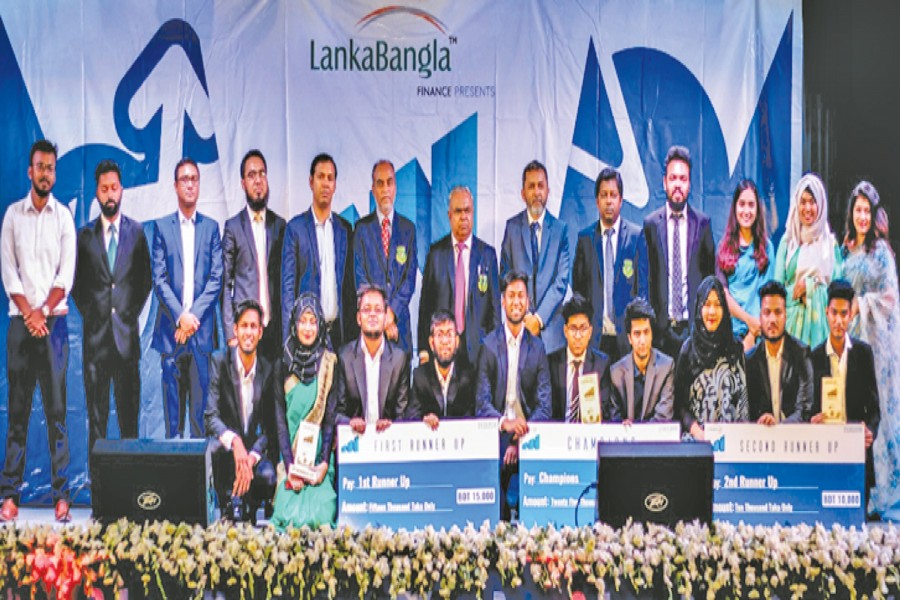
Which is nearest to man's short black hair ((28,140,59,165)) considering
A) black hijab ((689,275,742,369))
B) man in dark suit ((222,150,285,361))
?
man in dark suit ((222,150,285,361))

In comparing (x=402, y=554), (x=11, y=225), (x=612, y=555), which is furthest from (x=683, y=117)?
(x=11, y=225)

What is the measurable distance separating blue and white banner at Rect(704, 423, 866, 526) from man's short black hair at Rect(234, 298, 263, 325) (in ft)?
8.55

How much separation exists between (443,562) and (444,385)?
3.29 feet

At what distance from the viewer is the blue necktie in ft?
18.2

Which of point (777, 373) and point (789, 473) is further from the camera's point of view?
point (777, 373)

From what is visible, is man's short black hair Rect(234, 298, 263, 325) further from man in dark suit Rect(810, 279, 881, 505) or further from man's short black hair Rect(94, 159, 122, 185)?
man in dark suit Rect(810, 279, 881, 505)

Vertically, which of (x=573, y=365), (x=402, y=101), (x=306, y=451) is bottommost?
(x=306, y=451)

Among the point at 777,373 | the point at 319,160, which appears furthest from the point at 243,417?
the point at 777,373

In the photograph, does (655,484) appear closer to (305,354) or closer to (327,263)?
(305,354)

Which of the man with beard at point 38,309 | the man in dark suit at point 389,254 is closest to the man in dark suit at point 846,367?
the man in dark suit at point 389,254

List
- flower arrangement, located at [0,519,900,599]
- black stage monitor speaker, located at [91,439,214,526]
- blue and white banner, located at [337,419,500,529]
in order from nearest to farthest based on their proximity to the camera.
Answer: flower arrangement, located at [0,519,900,599] → black stage monitor speaker, located at [91,439,214,526] → blue and white banner, located at [337,419,500,529]

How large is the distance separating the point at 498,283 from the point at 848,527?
93.0 inches

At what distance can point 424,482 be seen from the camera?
17.8 ft

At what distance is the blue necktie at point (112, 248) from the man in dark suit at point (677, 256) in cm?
299
